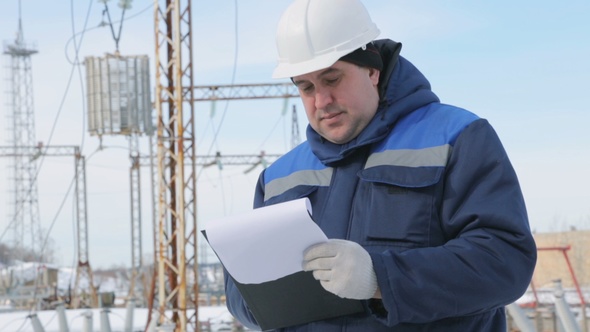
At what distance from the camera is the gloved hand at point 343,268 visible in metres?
1.88

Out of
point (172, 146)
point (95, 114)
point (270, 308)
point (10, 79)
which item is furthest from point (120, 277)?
point (270, 308)

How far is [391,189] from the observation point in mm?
2102

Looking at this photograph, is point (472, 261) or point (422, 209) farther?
point (422, 209)

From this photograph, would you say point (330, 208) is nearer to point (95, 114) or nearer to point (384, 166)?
point (384, 166)

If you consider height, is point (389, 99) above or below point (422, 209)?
above

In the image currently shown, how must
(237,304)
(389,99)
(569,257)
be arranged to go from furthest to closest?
(569,257), (237,304), (389,99)

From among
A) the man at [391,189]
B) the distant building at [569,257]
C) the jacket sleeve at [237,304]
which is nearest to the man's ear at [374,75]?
the man at [391,189]

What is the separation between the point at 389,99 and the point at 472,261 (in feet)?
1.72

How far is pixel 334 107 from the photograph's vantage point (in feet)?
7.26

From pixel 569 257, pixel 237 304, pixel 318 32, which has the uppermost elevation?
pixel 318 32

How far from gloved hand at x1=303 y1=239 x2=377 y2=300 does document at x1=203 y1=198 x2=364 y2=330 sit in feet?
0.12

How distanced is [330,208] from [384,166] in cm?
18

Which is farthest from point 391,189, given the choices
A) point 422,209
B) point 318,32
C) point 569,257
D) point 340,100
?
point 569,257

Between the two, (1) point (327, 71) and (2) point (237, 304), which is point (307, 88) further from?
(2) point (237, 304)
